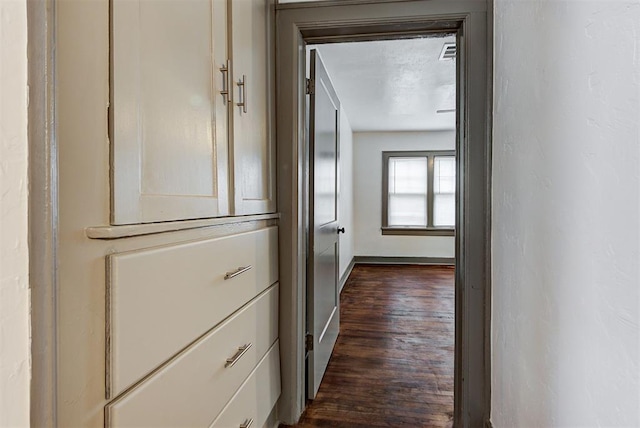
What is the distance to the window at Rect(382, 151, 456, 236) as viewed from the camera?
646 centimetres

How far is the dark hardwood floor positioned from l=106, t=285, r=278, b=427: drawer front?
707mm

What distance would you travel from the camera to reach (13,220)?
1.97ft

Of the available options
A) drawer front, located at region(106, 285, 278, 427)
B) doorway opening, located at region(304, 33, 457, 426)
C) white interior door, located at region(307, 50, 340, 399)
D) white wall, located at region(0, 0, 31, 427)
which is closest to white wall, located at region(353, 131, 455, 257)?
doorway opening, located at region(304, 33, 457, 426)

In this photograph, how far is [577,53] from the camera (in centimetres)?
93

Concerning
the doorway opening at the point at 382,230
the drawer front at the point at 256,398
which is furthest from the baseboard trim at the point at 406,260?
the drawer front at the point at 256,398

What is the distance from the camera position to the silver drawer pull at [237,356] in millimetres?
1250

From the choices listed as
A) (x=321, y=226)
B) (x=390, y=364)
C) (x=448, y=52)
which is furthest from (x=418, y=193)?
(x=321, y=226)

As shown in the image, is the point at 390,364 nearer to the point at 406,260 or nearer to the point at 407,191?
the point at 406,260

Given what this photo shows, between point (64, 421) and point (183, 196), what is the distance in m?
0.55

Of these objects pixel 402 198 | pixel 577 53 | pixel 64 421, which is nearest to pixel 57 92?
pixel 64 421

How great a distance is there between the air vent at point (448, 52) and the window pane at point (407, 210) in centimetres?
367

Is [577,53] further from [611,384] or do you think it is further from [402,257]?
[402,257]

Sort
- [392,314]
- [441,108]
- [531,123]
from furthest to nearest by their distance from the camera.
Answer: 1. [441,108]
2. [392,314]
3. [531,123]

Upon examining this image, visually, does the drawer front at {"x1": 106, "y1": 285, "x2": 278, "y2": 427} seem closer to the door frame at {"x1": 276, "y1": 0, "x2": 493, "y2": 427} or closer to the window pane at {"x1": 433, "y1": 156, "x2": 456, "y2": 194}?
the door frame at {"x1": 276, "y1": 0, "x2": 493, "y2": 427}
